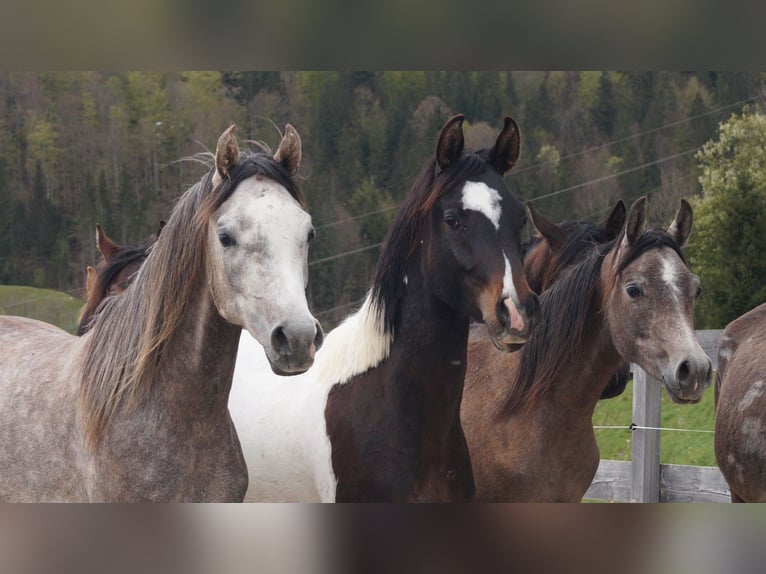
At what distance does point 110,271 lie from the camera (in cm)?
378

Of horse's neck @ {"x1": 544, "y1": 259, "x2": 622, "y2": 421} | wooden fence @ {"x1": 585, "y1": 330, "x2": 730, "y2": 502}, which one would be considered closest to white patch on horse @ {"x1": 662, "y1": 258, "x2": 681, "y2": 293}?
horse's neck @ {"x1": 544, "y1": 259, "x2": 622, "y2": 421}

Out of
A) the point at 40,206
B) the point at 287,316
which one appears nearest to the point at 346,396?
the point at 287,316

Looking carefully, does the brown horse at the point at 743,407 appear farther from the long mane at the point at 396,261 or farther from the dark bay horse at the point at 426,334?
the long mane at the point at 396,261

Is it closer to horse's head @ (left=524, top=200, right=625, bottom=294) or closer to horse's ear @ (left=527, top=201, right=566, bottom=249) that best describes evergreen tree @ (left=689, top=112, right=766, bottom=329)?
horse's head @ (left=524, top=200, right=625, bottom=294)

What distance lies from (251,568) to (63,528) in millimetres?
930

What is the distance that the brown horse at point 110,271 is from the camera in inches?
147

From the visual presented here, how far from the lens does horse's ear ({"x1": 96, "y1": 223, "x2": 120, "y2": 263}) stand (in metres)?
3.81

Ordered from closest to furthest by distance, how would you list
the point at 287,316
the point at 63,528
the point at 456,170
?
the point at 287,316 → the point at 456,170 → the point at 63,528

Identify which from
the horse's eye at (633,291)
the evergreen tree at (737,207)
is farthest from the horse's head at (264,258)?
the evergreen tree at (737,207)

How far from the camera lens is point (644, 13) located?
160 inches

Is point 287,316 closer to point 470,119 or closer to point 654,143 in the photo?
point 470,119

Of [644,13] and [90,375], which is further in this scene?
[644,13]

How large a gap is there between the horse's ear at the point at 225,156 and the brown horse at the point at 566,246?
1.63 meters

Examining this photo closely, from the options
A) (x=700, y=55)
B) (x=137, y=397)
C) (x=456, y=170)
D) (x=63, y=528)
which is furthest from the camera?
(x=700, y=55)
